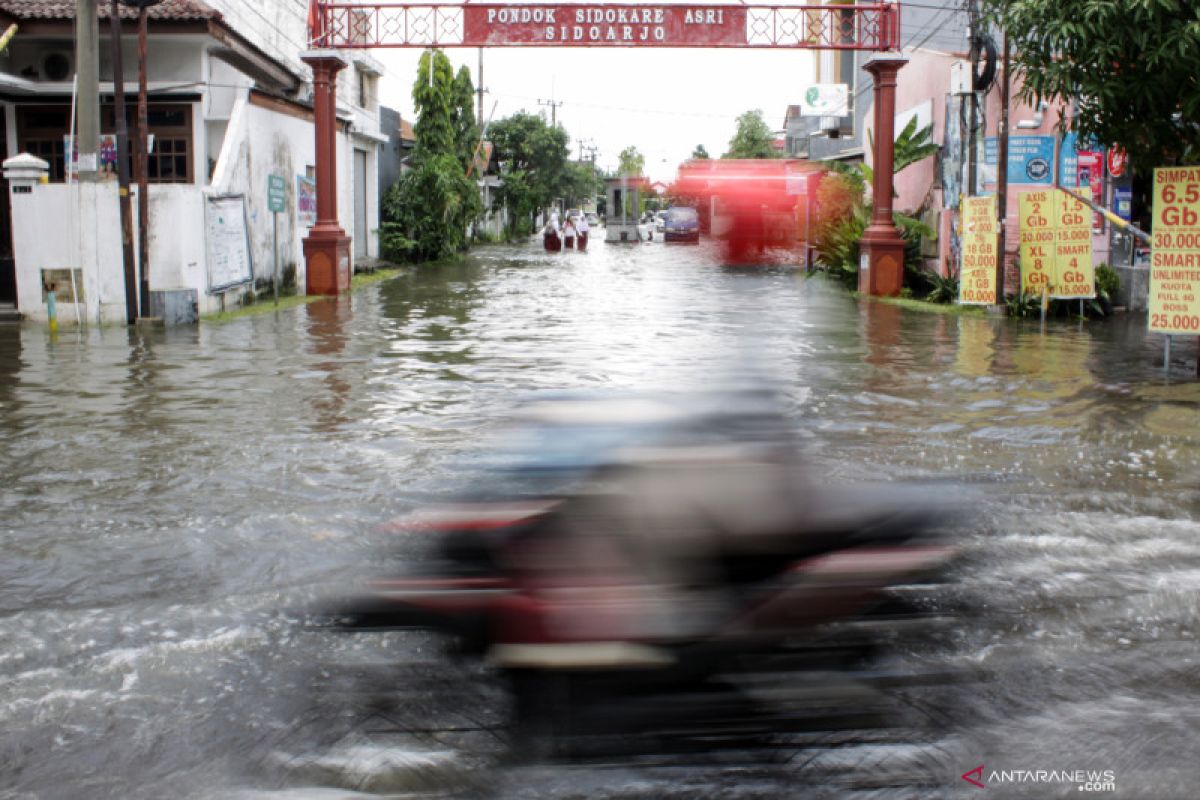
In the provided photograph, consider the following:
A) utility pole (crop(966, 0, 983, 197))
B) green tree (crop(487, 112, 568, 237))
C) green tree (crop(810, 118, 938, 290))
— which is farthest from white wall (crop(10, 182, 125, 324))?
green tree (crop(487, 112, 568, 237))

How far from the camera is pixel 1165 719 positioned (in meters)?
4.14

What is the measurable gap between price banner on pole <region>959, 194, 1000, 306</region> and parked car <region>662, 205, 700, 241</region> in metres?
37.9

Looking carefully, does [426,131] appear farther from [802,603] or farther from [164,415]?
[802,603]

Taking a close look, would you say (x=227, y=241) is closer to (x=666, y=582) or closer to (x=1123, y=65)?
(x=1123, y=65)

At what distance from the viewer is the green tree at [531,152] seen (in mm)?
63844

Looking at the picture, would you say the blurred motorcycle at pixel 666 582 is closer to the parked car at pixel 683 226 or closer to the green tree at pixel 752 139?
the parked car at pixel 683 226

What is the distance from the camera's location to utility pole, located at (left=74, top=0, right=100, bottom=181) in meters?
16.8

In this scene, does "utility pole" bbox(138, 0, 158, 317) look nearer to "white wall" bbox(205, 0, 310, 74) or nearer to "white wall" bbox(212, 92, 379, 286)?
"white wall" bbox(212, 92, 379, 286)

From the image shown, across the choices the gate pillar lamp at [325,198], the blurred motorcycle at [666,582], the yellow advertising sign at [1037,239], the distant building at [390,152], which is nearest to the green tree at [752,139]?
the distant building at [390,152]

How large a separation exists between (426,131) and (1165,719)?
129 feet

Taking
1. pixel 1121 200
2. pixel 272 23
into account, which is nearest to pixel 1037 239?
pixel 1121 200

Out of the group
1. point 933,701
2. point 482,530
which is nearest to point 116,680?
point 482,530

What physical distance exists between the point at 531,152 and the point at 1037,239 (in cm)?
4844

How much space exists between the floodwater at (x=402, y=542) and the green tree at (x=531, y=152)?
4957 centimetres
